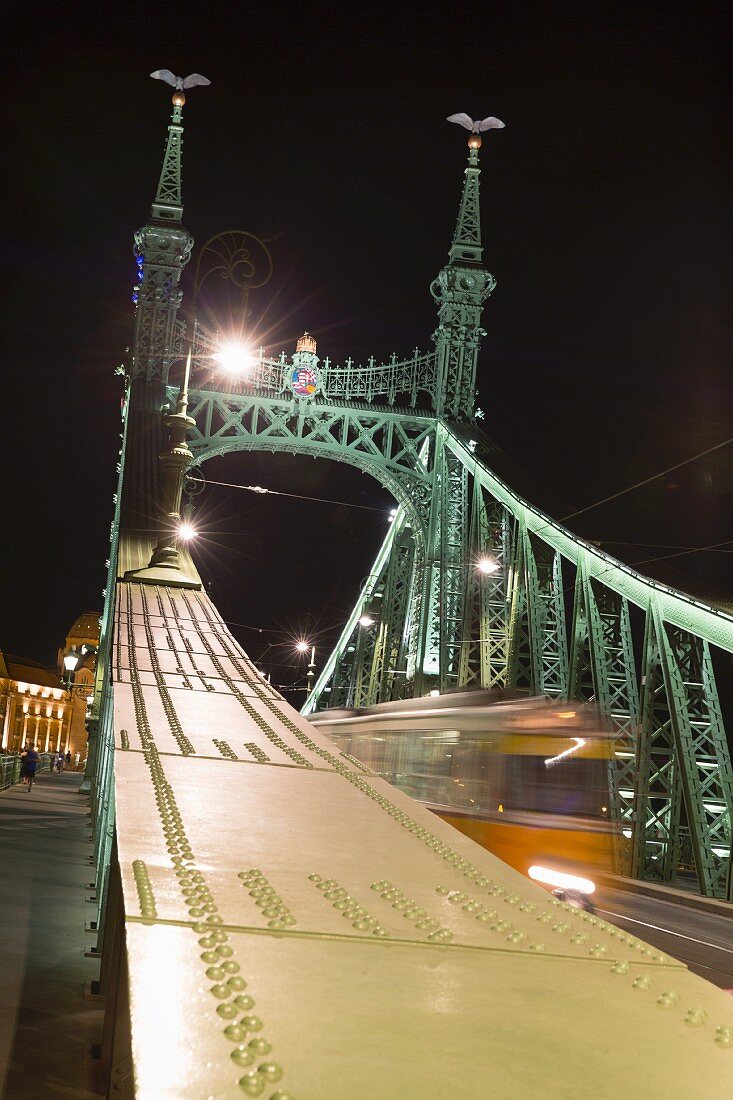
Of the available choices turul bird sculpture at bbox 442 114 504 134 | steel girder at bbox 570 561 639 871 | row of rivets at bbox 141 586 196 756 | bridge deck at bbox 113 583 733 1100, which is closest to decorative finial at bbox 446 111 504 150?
turul bird sculpture at bbox 442 114 504 134

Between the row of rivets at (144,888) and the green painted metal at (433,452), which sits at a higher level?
the green painted metal at (433,452)

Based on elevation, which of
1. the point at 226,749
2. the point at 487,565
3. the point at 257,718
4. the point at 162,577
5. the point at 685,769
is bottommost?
the point at 685,769

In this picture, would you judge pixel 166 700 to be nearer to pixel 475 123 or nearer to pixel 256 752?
pixel 256 752

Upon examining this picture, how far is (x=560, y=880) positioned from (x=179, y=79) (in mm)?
24061

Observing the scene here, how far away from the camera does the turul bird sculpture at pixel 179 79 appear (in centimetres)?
2619

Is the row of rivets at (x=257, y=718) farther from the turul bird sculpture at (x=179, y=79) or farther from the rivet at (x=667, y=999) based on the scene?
the turul bird sculpture at (x=179, y=79)

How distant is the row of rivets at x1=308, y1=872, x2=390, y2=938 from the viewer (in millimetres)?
3521

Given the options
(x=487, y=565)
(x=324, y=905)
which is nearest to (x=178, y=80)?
(x=487, y=565)

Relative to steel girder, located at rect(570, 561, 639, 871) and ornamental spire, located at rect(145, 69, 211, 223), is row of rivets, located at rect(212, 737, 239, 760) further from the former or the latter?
ornamental spire, located at rect(145, 69, 211, 223)

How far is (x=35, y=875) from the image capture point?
39.9ft

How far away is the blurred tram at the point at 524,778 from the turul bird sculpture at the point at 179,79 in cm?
1930

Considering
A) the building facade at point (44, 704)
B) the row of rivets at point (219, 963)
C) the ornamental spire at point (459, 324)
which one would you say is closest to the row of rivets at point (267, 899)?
the row of rivets at point (219, 963)

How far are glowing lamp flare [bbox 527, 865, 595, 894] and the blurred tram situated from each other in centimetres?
1

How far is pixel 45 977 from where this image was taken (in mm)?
7125
